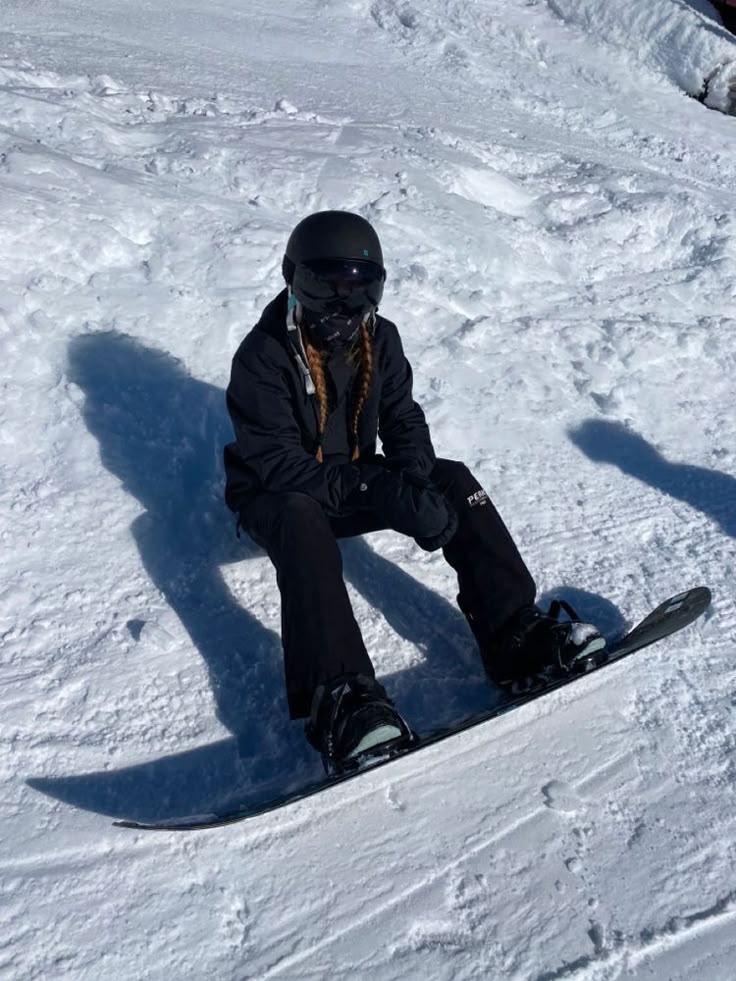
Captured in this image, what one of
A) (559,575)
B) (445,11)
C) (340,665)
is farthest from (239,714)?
(445,11)

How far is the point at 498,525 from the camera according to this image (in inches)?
160

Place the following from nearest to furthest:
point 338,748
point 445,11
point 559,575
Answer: point 338,748 < point 559,575 < point 445,11

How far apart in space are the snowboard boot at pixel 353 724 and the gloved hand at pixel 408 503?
26.4 inches

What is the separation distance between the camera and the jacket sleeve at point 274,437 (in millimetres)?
3947

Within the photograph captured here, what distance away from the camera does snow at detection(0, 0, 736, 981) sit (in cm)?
313

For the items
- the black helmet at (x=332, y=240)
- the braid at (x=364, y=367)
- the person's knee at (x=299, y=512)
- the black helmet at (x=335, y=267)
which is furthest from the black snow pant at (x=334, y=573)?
the black helmet at (x=332, y=240)

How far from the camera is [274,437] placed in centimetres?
402

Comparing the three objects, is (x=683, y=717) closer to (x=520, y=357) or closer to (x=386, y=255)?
(x=520, y=357)

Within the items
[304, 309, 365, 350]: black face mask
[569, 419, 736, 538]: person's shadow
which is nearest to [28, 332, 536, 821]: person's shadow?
[304, 309, 365, 350]: black face mask

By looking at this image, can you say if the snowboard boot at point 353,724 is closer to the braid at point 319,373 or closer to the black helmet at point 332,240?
the braid at point 319,373

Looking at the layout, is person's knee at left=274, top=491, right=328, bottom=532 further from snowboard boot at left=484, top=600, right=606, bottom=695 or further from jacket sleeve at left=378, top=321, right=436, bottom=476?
snowboard boot at left=484, top=600, right=606, bottom=695

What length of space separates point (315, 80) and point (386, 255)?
12.9 ft

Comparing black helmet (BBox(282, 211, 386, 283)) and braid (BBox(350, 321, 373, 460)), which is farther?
braid (BBox(350, 321, 373, 460))

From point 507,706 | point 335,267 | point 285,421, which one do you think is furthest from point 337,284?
point 507,706
